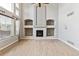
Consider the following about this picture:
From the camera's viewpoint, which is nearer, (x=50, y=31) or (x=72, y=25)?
(x=72, y=25)

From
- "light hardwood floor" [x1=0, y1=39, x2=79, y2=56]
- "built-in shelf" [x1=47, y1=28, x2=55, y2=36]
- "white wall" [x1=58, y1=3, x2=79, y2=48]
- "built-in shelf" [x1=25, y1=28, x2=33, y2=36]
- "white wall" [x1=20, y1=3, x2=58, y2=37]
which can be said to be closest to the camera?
"light hardwood floor" [x1=0, y1=39, x2=79, y2=56]

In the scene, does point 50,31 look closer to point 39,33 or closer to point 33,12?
point 39,33

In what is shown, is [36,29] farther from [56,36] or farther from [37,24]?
[56,36]

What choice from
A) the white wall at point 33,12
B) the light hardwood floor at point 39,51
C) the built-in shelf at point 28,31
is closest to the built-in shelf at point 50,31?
the white wall at point 33,12

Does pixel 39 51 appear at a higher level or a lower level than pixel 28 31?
lower

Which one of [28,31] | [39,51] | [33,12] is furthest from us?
[28,31]

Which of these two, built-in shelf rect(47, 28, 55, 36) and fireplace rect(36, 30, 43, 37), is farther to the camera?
built-in shelf rect(47, 28, 55, 36)

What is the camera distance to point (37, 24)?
11.7 meters

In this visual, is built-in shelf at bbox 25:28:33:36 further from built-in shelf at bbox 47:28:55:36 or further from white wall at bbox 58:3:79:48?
white wall at bbox 58:3:79:48

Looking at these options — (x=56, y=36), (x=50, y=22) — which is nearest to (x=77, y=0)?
(x=56, y=36)

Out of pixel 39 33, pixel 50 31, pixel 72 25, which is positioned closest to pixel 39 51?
pixel 72 25

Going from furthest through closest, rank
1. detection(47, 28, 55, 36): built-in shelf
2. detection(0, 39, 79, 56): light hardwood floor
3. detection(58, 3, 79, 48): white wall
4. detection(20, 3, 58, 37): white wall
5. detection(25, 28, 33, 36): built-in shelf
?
detection(47, 28, 55, 36): built-in shelf < detection(25, 28, 33, 36): built-in shelf < detection(20, 3, 58, 37): white wall < detection(58, 3, 79, 48): white wall < detection(0, 39, 79, 56): light hardwood floor

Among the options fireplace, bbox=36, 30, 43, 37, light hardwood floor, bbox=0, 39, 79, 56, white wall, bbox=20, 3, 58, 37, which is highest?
white wall, bbox=20, 3, 58, 37

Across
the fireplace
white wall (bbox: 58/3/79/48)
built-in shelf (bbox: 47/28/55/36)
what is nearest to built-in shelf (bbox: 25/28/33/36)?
the fireplace
